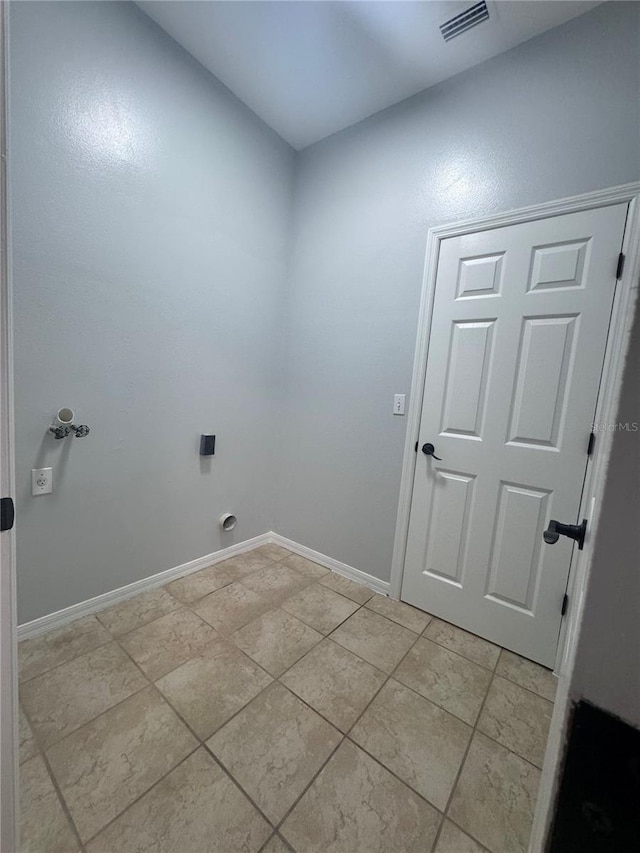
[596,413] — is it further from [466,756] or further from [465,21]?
[465,21]

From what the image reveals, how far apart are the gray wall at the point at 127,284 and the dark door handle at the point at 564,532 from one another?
1808mm

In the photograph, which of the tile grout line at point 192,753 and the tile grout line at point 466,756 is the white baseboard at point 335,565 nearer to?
the tile grout line at point 466,756

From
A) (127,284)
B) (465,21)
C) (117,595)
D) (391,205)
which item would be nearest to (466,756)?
(117,595)

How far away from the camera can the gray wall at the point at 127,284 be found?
1.36 m

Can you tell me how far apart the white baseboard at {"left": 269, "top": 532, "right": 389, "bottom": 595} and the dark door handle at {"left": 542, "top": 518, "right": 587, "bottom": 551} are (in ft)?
4.47

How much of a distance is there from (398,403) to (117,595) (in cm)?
188

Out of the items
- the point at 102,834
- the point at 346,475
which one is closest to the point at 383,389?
the point at 346,475

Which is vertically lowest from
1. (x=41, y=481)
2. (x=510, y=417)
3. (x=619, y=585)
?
(x=41, y=481)

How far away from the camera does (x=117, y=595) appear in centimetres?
174

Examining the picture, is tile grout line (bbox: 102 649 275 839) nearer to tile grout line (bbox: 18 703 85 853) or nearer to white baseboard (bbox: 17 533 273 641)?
tile grout line (bbox: 18 703 85 853)

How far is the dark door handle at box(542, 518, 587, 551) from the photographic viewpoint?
0.72 meters

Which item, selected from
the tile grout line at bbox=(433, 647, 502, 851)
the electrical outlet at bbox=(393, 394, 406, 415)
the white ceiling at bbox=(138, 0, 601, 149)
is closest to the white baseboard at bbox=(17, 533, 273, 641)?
the electrical outlet at bbox=(393, 394, 406, 415)

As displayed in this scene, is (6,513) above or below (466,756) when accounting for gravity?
above

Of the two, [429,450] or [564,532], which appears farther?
[429,450]
